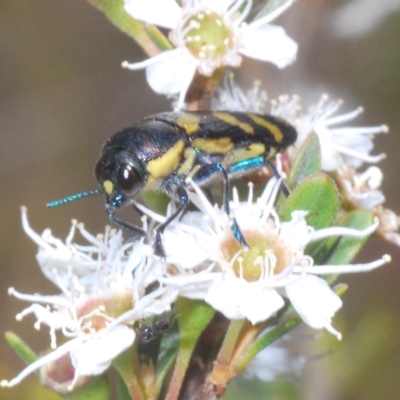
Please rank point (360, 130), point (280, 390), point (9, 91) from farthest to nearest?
1. point (9, 91)
2. point (280, 390)
3. point (360, 130)

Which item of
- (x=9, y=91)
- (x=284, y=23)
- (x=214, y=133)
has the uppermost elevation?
(x=9, y=91)

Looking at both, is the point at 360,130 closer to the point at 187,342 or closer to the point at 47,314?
the point at 187,342

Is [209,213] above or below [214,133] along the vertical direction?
below

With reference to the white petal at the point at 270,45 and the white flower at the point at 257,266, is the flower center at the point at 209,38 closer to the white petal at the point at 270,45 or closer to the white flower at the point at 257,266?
the white petal at the point at 270,45

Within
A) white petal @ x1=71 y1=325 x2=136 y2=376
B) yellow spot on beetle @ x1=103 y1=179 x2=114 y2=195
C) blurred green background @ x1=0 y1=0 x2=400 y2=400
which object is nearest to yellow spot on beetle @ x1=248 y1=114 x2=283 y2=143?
yellow spot on beetle @ x1=103 y1=179 x2=114 y2=195

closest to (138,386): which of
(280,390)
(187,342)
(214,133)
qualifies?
(187,342)

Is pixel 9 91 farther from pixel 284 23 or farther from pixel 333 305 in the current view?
pixel 333 305

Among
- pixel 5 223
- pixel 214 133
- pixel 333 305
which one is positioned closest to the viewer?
pixel 333 305

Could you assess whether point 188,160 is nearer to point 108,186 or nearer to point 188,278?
point 108,186

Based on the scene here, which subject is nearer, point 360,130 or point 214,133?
point 214,133
